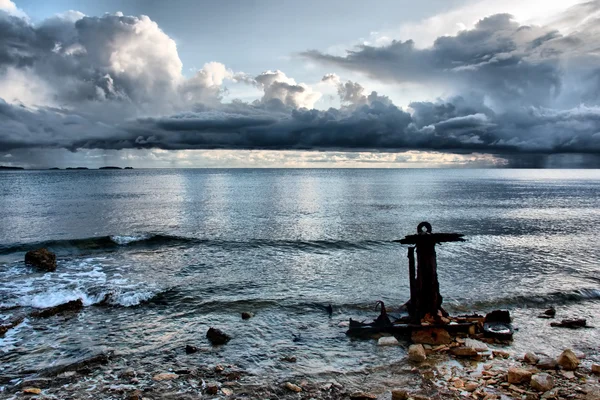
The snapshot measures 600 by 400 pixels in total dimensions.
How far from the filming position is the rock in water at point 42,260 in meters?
24.3

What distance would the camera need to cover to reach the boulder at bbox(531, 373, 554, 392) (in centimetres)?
952

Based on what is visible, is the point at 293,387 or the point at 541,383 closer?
the point at 541,383

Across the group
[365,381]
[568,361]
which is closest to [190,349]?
[365,381]

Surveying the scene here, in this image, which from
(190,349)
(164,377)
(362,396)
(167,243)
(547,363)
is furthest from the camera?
(167,243)

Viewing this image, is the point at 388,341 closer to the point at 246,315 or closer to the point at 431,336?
the point at 431,336

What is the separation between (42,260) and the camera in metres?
24.7

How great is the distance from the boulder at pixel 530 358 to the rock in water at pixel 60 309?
55.5 feet

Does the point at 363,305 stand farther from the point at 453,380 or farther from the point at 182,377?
the point at 182,377

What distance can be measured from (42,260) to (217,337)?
17.6 metres

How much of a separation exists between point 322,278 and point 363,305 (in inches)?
203

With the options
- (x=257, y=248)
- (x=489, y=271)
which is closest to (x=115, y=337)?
(x=257, y=248)

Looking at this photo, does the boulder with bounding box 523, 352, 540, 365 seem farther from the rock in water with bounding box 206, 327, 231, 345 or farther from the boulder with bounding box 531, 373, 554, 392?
the rock in water with bounding box 206, 327, 231, 345

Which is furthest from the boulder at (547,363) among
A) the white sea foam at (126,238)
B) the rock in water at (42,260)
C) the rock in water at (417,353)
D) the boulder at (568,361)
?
the white sea foam at (126,238)

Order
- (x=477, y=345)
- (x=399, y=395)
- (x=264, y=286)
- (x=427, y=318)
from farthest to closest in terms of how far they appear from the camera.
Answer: (x=264, y=286), (x=427, y=318), (x=477, y=345), (x=399, y=395)
